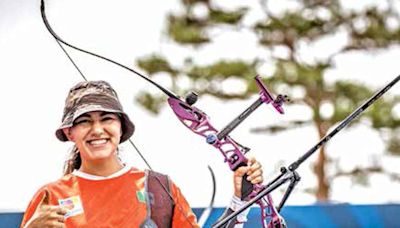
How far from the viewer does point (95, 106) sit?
4.75 feet

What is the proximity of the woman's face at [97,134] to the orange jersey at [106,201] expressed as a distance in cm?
5

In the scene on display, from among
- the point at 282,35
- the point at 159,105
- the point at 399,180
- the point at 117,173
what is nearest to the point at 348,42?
the point at 282,35

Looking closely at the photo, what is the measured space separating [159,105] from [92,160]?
20.0 ft

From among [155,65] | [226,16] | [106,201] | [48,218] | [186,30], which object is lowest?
[48,218]

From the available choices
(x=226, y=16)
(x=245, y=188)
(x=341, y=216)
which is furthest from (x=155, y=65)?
(x=245, y=188)

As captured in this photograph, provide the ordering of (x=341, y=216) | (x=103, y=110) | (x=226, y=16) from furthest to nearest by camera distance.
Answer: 1. (x=226, y=16)
2. (x=341, y=216)
3. (x=103, y=110)

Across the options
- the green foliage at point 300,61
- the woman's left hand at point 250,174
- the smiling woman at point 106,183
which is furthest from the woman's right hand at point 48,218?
the green foliage at point 300,61

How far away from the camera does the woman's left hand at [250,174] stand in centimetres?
148

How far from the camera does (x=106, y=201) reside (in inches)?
57.8

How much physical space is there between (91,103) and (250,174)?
0.93ft

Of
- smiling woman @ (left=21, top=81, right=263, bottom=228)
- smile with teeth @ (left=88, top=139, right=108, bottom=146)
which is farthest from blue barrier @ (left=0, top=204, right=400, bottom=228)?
smile with teeth @ (left=88, top=139, right=108, bottom=146)

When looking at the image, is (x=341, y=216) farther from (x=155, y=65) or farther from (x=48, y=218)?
(x=155, y=65)

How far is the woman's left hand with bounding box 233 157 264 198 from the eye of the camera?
1.48 meters

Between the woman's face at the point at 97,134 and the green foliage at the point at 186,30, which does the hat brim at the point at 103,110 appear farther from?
the green foliage at the point at 186,30
